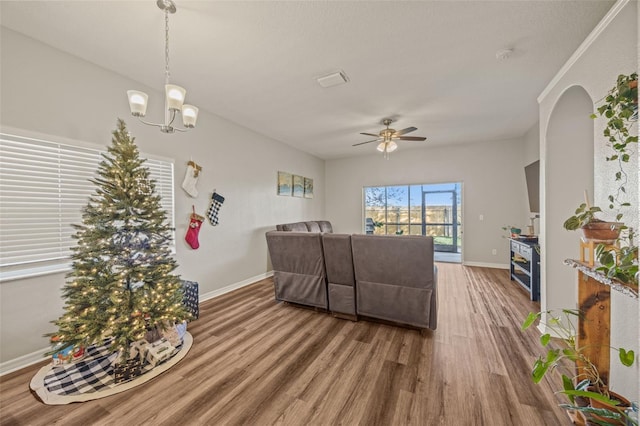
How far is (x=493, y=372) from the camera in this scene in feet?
6.32

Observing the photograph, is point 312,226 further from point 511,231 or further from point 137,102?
point 137,102

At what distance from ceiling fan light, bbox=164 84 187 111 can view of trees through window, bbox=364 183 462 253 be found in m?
5.61

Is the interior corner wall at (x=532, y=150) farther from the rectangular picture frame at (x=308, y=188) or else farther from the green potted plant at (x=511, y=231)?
the rectangular picture frame at (x=308, y=188)

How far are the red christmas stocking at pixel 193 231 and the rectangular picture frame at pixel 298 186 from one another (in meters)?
2.72

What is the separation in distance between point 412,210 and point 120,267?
21.8 ft

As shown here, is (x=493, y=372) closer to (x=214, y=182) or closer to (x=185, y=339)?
(x=185, y=339)

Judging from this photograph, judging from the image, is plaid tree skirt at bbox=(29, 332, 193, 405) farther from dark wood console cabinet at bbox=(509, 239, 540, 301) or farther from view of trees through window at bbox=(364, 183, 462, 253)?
view of trees through window at bbox=(364, 183, 462, 253)

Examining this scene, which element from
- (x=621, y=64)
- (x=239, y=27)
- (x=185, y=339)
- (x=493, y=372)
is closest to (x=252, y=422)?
(x=185, y=339)

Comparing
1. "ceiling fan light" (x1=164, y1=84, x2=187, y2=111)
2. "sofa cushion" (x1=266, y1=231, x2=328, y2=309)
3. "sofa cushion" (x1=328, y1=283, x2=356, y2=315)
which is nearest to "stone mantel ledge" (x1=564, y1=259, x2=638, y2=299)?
"sofa cushion" (x1=328, y1=283, x2=356, y2=315)

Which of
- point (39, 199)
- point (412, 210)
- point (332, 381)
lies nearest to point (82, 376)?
point (39, 199)

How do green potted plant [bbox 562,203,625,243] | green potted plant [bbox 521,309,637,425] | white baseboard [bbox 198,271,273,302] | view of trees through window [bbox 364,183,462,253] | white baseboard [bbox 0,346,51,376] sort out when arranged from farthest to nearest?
view of trees through window [bbox 364,183,462,253]
white baseboard [bbox 198,271,273,302]
white baseboard [bbox 0,346,51,376]
green potted plant [bbox 562,203,625,243]
green potted plant [bbox 521,309,637,425]

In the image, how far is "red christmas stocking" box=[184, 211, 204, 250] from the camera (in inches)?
131

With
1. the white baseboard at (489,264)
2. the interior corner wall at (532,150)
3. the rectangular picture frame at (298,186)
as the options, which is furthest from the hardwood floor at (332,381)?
the rectangular picture frame at (298,186)

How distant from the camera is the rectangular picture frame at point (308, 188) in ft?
20.6
